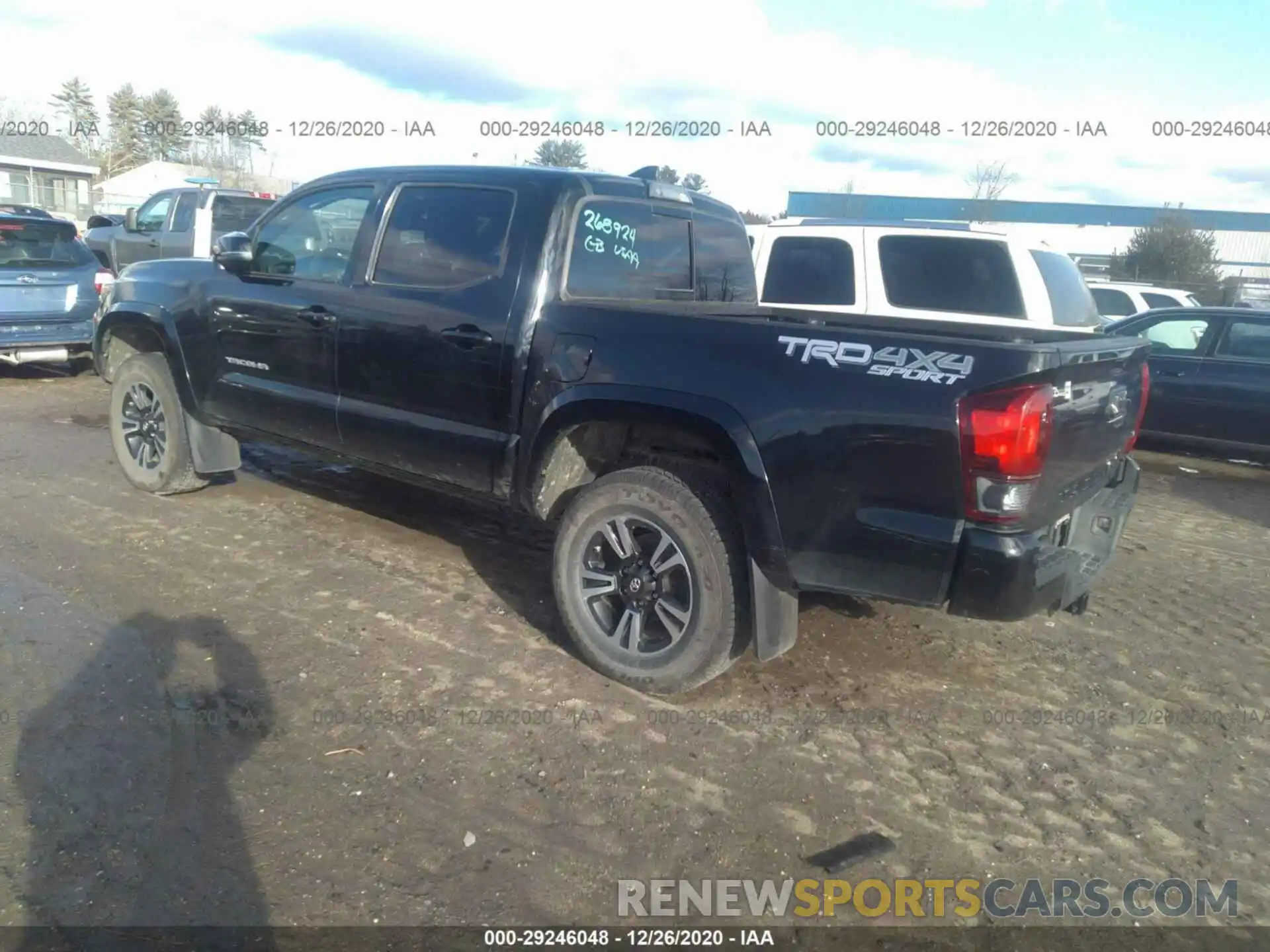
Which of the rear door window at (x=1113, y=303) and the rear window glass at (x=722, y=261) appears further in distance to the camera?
the rear door window at (x=1113, y=303)

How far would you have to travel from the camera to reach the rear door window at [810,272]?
279 inches

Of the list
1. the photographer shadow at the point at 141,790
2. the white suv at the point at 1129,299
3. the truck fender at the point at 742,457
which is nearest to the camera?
the photographer shadow at the point at 141,790

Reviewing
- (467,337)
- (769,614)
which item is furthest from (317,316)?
(769,614)

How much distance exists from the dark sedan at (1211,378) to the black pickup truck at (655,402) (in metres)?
5.70

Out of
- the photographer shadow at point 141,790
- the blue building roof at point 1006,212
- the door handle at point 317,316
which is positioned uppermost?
the blue building roof at point 1006,212

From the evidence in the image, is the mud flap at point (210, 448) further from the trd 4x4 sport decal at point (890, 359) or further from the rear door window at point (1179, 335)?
the rear door window at point (1179, 335)

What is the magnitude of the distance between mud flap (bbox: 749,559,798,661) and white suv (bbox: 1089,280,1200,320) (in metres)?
11.0

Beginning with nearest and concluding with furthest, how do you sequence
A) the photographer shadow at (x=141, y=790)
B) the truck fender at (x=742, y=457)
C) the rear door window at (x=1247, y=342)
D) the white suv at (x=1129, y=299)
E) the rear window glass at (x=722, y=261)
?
the photographer shadow at (x=141, y=790), the truck fender at (x=742, y=457), the rear window glass at (x=722, y=261), the rear door window at (x=1247, y=342), the white suv at (x=1129, y=299)

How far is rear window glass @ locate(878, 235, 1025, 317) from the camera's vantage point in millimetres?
6430

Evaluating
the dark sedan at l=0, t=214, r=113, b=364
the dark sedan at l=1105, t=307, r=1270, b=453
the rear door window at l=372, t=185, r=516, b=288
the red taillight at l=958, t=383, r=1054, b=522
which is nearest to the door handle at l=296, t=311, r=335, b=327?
the rear door window at l=372, t=185, r=516, b=288

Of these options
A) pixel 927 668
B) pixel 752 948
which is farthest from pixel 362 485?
pixel 752 948

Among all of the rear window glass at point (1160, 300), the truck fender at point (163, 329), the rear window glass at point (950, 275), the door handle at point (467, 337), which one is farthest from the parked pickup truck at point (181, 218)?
the rear window glass at point (1160, 300)

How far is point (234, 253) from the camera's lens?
4.90 m

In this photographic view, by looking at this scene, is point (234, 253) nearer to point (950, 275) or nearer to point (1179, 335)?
point (950, 275)
